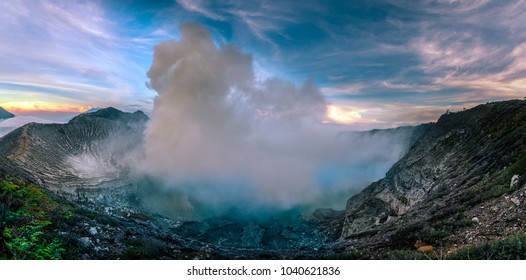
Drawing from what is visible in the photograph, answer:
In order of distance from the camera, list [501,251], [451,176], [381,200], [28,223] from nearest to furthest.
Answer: [501,251], [28,223], [451,176], [381,200]

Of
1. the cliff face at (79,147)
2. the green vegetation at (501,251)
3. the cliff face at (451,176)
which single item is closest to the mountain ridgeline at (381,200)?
the cliff face at (451,176)

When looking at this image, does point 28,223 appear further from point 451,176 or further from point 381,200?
point 381,200

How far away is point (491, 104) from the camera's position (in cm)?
3738

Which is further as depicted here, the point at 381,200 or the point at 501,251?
the point at 381,200

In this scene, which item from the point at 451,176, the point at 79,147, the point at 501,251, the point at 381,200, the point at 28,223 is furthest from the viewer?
the point at 79,147

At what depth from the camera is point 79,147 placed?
114250mm

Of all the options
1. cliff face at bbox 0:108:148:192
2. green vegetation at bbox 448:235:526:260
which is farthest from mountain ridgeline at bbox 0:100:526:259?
green vegetation at bbox 448:235:526:260

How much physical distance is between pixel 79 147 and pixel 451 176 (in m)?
125

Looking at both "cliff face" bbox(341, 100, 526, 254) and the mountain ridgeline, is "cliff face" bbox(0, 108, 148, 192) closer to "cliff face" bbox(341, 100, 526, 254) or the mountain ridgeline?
the mountain ridgeline

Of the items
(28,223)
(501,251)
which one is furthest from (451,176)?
(28,223)

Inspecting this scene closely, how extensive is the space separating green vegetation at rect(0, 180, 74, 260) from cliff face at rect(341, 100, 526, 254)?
15.7m

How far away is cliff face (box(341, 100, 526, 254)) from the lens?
55.6 feet

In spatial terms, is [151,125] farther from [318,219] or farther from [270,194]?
[318,219]

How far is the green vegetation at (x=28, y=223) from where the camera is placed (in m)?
8.87
